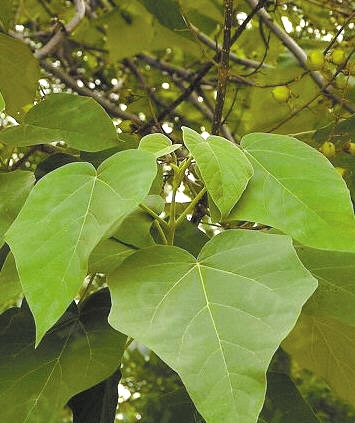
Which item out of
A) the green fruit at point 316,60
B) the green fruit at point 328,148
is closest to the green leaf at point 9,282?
the green fruit at point 328,148

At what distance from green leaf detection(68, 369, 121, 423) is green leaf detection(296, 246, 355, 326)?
0.69 ft

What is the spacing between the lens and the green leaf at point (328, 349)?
809 mm

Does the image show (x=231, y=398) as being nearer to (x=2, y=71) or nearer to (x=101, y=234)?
(x=101, y=234)

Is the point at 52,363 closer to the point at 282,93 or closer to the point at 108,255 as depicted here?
the point at 108,255

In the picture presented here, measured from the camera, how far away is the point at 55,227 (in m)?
0.56

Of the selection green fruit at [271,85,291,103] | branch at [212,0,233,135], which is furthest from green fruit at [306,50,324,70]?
branch at [212,0,233,135]

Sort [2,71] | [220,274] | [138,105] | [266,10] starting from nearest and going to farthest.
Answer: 1. [220,274]
2. [2,71]
3. [266,10]
4. [138,105]

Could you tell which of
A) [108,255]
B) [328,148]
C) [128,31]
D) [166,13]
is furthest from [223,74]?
[128,31]

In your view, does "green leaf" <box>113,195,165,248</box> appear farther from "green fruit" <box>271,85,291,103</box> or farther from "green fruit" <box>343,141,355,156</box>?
"green fruit" <box>271,85,291,103</box>

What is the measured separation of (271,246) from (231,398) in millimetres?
143

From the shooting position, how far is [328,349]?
829mm

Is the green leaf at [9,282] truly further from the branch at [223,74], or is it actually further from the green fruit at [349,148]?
the green fruit at [349,148]

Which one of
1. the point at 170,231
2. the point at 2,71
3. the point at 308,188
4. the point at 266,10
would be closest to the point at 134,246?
the point at 170,231

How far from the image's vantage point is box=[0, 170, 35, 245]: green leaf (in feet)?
2.23
